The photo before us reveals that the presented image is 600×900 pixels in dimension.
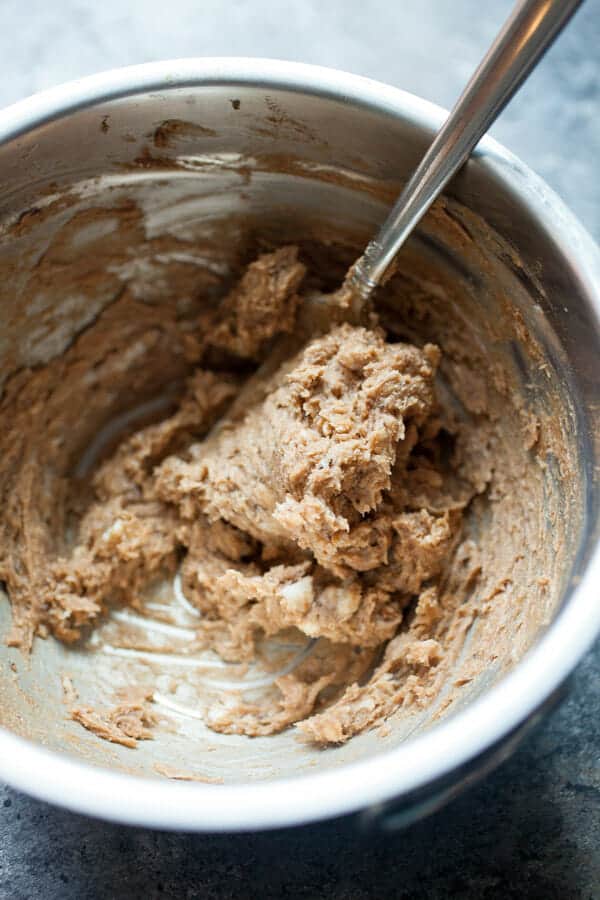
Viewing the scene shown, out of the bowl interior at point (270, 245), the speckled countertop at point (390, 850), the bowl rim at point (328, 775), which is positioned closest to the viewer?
the bowl rim at point (328, 775)

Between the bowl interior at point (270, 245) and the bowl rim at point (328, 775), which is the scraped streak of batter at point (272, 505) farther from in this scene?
the bowl rim at point (328, 775)

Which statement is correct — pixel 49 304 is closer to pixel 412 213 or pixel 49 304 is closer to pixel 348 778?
pixel 412 213

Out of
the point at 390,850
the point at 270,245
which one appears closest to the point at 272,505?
the point at 270,245

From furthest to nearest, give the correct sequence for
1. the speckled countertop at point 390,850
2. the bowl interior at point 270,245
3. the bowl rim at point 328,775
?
the speckled countertop at point 390,850
the bowl interior at point 270,245
the bowl rim at point 328,775

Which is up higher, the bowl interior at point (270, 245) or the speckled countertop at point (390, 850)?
the bowl interior at point (270, 245)

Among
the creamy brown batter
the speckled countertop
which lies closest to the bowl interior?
the creamy brown batter

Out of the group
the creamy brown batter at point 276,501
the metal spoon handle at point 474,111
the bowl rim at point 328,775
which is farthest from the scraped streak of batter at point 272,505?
the bowl rim at point 328,775

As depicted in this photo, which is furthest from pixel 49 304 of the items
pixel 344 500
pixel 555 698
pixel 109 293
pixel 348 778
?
pixel 555 698

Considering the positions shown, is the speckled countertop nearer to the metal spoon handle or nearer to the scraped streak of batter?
the scraped streak of batter
